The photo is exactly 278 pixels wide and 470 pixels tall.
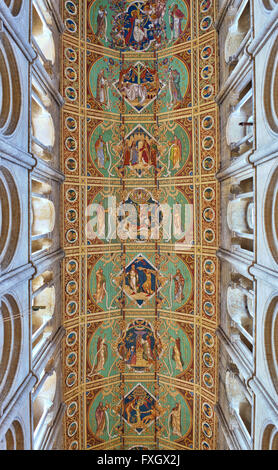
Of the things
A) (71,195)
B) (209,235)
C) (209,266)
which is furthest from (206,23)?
(209,266)

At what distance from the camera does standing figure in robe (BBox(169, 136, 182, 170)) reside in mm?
11477

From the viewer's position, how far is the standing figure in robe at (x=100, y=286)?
462 inches

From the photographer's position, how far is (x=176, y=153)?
11570mm

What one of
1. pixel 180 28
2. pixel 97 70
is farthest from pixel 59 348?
pixel 180 28

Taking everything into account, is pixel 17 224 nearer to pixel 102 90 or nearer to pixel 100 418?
pixel 102 90

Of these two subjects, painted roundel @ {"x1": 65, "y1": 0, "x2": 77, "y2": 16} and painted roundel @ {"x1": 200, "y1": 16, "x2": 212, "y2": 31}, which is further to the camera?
painted roundel @ {"x1": 65, "y1": 0, "x2": 77, "y2": 16}

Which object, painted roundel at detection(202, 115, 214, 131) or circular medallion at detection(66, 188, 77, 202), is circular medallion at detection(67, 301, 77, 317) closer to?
circular medallion at detection(66, 188, 77, 202)

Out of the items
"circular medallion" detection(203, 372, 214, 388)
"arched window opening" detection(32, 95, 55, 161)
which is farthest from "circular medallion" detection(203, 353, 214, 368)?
"arched window opening" detection(32, 95, 55, 161)

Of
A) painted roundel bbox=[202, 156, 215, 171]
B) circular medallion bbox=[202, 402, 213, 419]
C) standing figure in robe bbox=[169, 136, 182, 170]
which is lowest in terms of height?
circular medallion bbox=[202, 402, 213, 419]

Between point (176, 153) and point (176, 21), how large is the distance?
4.68 m

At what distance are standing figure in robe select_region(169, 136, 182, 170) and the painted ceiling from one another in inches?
1.7

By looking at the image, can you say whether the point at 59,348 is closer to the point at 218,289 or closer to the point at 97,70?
the point at 218,289
